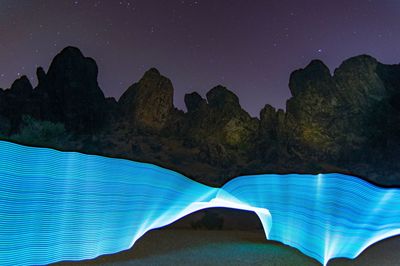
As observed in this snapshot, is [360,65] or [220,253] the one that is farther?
[360,65]

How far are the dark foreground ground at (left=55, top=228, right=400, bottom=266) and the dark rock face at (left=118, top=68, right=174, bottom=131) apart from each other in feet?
80.0

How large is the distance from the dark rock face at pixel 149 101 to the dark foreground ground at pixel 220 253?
80.0 ft

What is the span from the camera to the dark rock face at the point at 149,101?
35.8 meters

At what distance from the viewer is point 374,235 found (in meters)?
8.37

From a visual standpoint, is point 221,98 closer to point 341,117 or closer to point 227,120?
point 227,120

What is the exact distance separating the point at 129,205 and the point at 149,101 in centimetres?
2883

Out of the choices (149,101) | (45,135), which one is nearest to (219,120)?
(149,101)

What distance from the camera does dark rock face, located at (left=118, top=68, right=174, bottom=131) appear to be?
117 feet

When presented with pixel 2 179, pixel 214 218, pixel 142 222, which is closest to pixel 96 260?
pixel 142 222

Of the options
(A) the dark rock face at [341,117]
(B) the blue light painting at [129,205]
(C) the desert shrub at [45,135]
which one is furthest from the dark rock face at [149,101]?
(B) the blue light painting at [129,205]

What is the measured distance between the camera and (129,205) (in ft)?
27.2

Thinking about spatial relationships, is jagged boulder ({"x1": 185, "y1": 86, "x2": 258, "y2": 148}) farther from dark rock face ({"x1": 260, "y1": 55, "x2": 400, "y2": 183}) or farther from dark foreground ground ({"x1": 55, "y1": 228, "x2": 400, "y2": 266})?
dark foreground ground ({"x1": 55, "y1": 228, "x2": 400, "y2": 266})

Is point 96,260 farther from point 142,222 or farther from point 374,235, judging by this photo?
point 374,235

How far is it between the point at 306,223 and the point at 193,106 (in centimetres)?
2767
